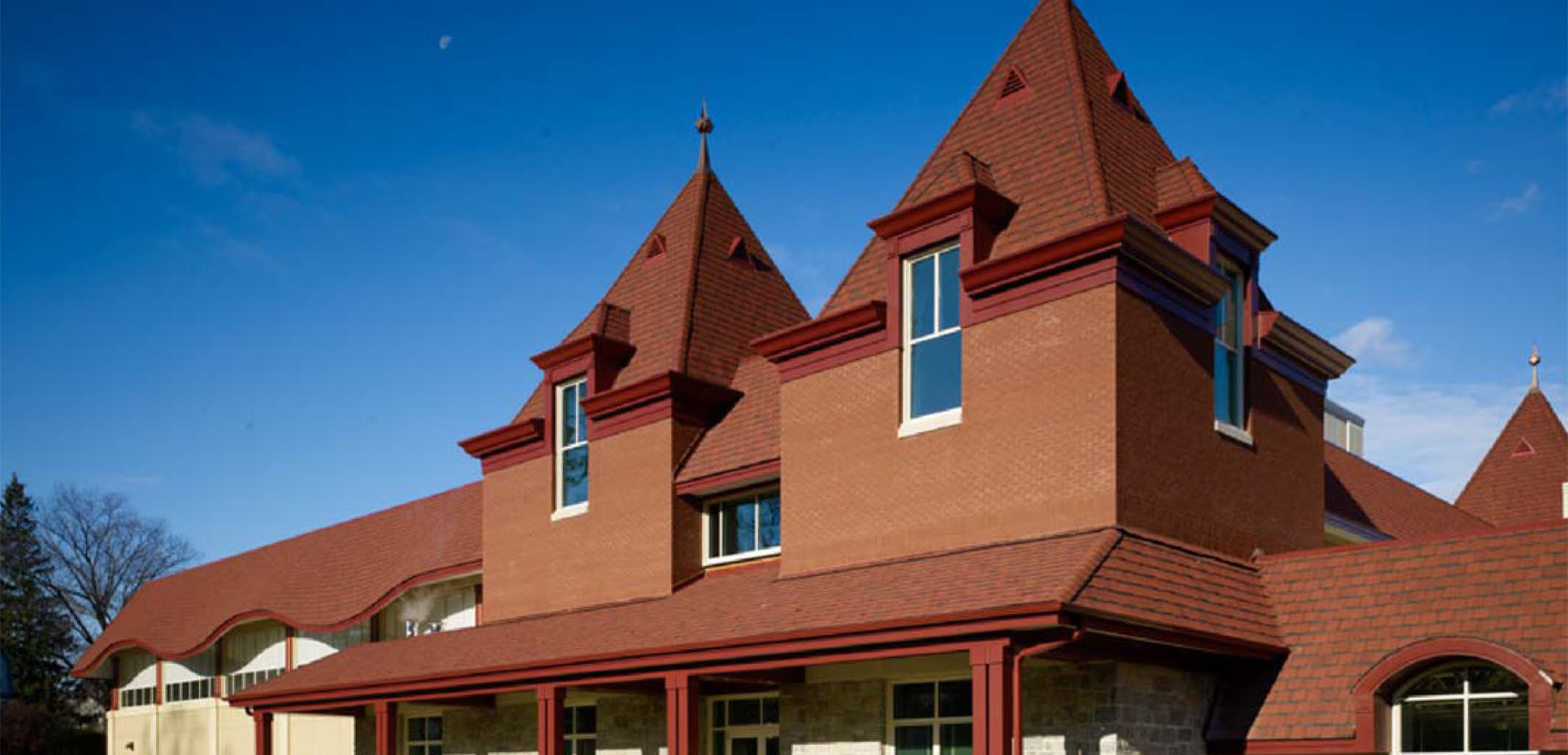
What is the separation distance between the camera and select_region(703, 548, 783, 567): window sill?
63.2 ft

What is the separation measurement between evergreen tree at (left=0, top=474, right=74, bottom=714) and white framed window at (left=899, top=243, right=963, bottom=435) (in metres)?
48.0

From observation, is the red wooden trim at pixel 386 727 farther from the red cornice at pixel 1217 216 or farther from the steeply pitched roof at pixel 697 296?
the red cornice at pixel 1217 216

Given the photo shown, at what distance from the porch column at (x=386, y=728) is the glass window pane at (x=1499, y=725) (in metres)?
14.2

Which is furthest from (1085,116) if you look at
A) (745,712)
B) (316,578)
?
(316,578)

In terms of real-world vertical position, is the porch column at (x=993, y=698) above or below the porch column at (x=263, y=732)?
above

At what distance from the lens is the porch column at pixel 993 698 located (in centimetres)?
1288

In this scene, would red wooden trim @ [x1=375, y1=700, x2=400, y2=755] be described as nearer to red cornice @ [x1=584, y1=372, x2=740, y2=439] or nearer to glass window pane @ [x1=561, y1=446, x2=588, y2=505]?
glass window pane @ [x1=561, y1=446, x2=588, y2=505]

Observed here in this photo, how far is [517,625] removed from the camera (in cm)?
2212

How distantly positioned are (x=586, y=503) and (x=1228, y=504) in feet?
31.1

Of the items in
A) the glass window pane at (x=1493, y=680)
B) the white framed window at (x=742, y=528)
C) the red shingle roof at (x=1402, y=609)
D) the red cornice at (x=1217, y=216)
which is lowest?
the glass window pane at (x=1493, y=680)

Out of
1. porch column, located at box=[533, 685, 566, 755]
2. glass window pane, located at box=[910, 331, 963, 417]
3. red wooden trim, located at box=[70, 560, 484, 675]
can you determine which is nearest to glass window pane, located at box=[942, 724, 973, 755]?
glass window pane, located at box=[910, 331, 963, 417]

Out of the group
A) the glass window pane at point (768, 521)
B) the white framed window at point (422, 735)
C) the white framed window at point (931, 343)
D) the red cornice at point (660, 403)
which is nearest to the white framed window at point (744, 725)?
the glass window pane at point (768, 521)

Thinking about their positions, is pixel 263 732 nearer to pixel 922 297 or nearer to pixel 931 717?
pixel 931 717

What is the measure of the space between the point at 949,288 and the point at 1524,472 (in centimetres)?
2169
